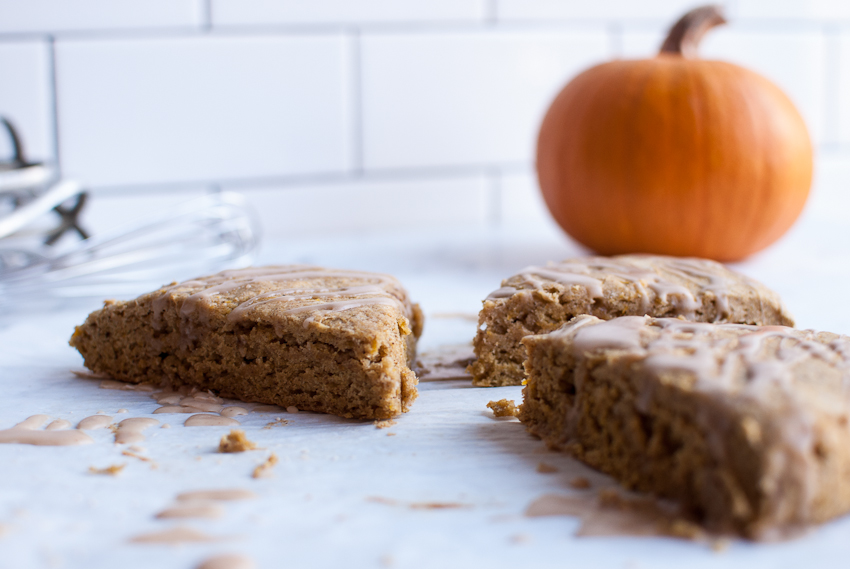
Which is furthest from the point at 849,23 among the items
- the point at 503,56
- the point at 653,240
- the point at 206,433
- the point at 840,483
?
the point at 206,433

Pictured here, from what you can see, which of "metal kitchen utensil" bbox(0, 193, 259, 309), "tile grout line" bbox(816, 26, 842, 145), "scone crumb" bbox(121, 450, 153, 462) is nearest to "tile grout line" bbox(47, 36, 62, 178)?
"metal kitchen utensil" bbox(0, 193, 259, 309)

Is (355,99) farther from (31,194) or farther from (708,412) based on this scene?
(708,412)

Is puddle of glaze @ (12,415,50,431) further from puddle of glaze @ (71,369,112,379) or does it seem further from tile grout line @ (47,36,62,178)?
tile grout line @ (47,36,62,178)

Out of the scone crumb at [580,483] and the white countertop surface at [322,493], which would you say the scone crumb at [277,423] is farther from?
the scone crumb at [580,483]

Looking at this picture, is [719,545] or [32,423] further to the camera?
[32,423]

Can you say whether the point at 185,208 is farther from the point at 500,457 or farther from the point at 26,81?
the point at 500,457

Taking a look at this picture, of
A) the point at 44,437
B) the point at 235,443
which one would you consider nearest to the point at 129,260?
the point at 44,437
